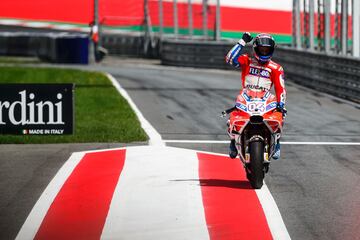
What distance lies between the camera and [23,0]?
194 feet

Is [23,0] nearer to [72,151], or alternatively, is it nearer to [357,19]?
[357,19]

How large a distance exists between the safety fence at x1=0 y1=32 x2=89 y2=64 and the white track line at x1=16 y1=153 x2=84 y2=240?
30.9 metres

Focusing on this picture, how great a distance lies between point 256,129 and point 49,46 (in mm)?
35665

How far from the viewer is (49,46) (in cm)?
4719

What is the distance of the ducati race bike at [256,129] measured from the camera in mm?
12125

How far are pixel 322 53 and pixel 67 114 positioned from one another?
44.5 ft

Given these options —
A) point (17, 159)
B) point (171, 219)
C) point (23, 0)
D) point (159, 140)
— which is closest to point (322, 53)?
point (159, 140)

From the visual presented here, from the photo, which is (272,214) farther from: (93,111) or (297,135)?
(93,111)

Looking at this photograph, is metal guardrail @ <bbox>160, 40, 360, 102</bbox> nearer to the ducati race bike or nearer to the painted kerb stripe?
the painted kerb stripe

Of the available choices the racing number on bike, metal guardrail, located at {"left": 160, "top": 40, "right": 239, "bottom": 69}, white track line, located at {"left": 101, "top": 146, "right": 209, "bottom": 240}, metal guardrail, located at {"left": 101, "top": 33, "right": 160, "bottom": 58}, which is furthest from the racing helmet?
metal guardrail, located at {"left": 101, "top": 33, "right": 160, "bottom": 58}

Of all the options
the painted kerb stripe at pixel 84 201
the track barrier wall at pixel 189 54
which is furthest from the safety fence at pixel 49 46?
the painted kerb stripe at pixel 84 201

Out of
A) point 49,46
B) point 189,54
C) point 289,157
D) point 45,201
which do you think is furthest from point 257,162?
point 49,46

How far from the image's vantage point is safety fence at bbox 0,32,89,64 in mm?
45938

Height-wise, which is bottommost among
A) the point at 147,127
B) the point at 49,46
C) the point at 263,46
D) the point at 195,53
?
the point at 147,127
